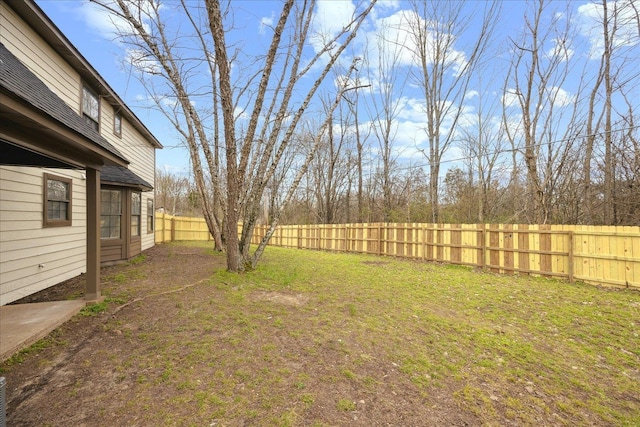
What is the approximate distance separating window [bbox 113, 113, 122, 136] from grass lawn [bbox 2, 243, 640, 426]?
246 inches

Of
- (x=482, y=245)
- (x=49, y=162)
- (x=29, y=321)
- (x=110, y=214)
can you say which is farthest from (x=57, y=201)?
(x=482, y=245)

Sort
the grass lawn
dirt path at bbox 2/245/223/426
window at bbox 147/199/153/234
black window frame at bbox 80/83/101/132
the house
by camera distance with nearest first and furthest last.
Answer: dirt path at bbox 2/245/223/426, the grass lawn, the house, black window frame at bbox 80/83/101/132, window at bbox 147/199/153/234

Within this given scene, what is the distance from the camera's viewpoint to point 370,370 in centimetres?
270

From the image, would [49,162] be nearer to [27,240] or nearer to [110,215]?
[27,240]

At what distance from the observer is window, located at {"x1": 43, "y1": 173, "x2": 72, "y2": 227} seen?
5.32 m

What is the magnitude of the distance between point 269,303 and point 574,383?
3.71 meters

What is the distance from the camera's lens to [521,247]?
7.51 m

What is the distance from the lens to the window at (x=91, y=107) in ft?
22.7

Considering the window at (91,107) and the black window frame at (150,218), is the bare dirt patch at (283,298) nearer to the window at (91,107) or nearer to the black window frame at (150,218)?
the window at (91,107)

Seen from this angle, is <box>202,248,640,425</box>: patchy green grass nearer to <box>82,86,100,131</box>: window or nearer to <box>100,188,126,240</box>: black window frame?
<box>100,188,126,240</box>: black window frame

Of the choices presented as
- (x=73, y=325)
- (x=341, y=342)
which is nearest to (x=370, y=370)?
(x=341, y=342)

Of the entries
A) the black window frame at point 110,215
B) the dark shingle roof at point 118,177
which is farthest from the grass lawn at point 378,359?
the black window frame at point 110,215

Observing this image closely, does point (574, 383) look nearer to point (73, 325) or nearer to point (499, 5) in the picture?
point (73, 325)

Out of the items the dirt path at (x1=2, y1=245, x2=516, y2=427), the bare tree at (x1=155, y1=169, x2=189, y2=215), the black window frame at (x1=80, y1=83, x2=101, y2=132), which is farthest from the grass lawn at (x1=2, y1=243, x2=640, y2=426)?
the bare tree at (x1=155, y1=169, x2=189, y2=215)
